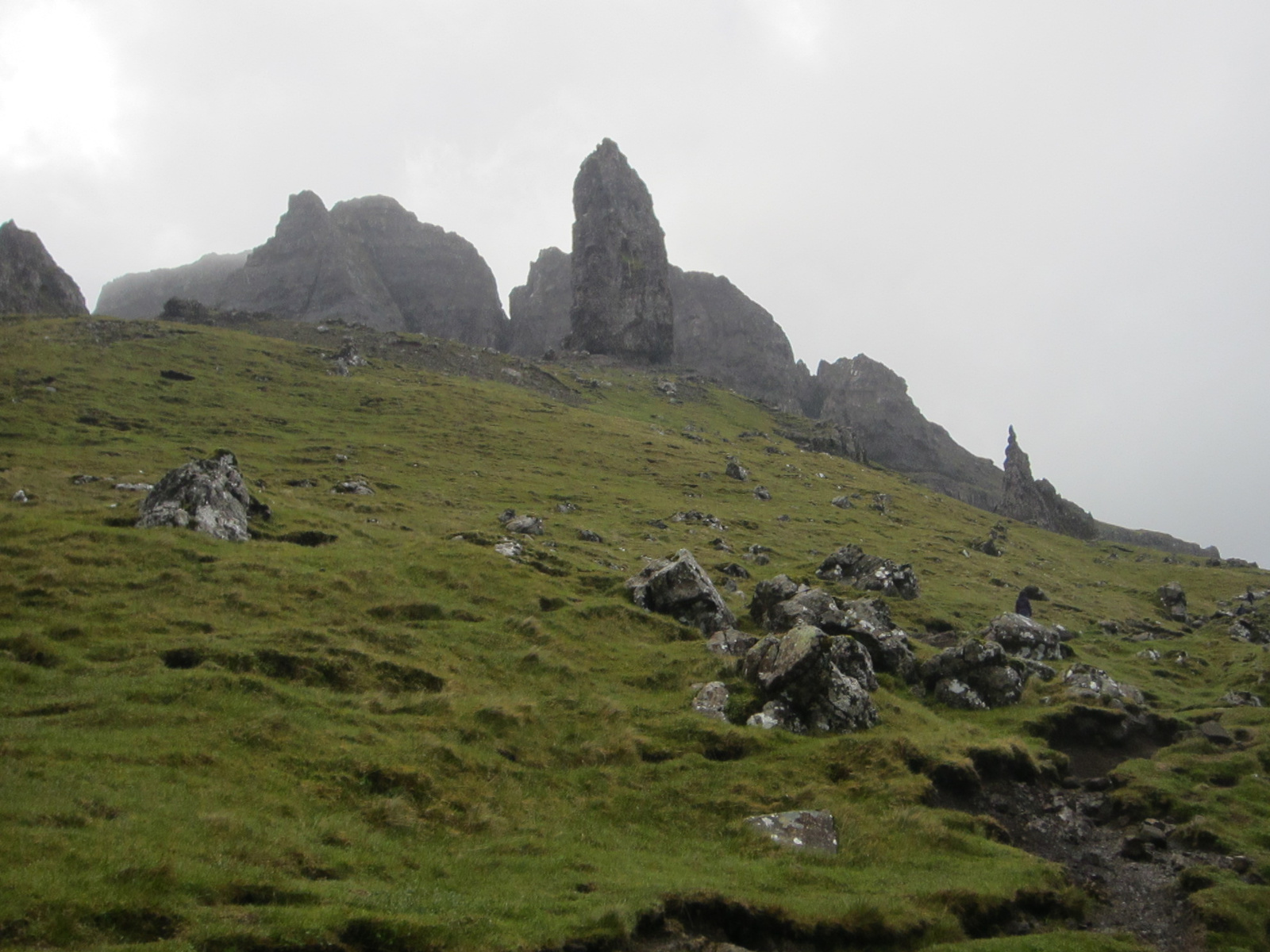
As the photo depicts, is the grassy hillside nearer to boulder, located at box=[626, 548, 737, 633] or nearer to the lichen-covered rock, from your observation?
boulder, located at box=[626, 548, 737, 633]

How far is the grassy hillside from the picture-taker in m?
13.8

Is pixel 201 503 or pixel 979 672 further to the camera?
pixel 201 503

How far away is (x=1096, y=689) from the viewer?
109 ft

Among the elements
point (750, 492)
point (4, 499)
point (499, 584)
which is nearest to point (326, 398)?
point (750, 492)

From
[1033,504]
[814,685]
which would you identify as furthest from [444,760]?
[1033,504]

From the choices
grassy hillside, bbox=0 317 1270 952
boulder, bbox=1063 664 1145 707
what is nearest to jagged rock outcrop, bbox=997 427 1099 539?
grassy hillside, bbox=0 317 1270 952

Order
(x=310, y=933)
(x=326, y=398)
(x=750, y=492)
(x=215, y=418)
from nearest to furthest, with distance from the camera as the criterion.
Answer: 1. (x=310, y=933)
2. (x=215, y=418)
3. (x=750, y=492)
4. (x=326, y=398)

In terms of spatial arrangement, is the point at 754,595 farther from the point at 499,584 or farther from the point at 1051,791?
the point at 1051,791

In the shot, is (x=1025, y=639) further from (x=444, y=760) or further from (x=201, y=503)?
(x=201, y=503)

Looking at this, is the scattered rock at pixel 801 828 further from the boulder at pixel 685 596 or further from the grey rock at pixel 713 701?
the boulder at pixel 685 596

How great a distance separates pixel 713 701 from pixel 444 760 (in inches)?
422

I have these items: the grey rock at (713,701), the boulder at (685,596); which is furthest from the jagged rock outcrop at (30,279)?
the grey rock at (713,701)

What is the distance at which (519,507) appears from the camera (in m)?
64.6

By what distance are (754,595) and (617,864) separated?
78.1ft
